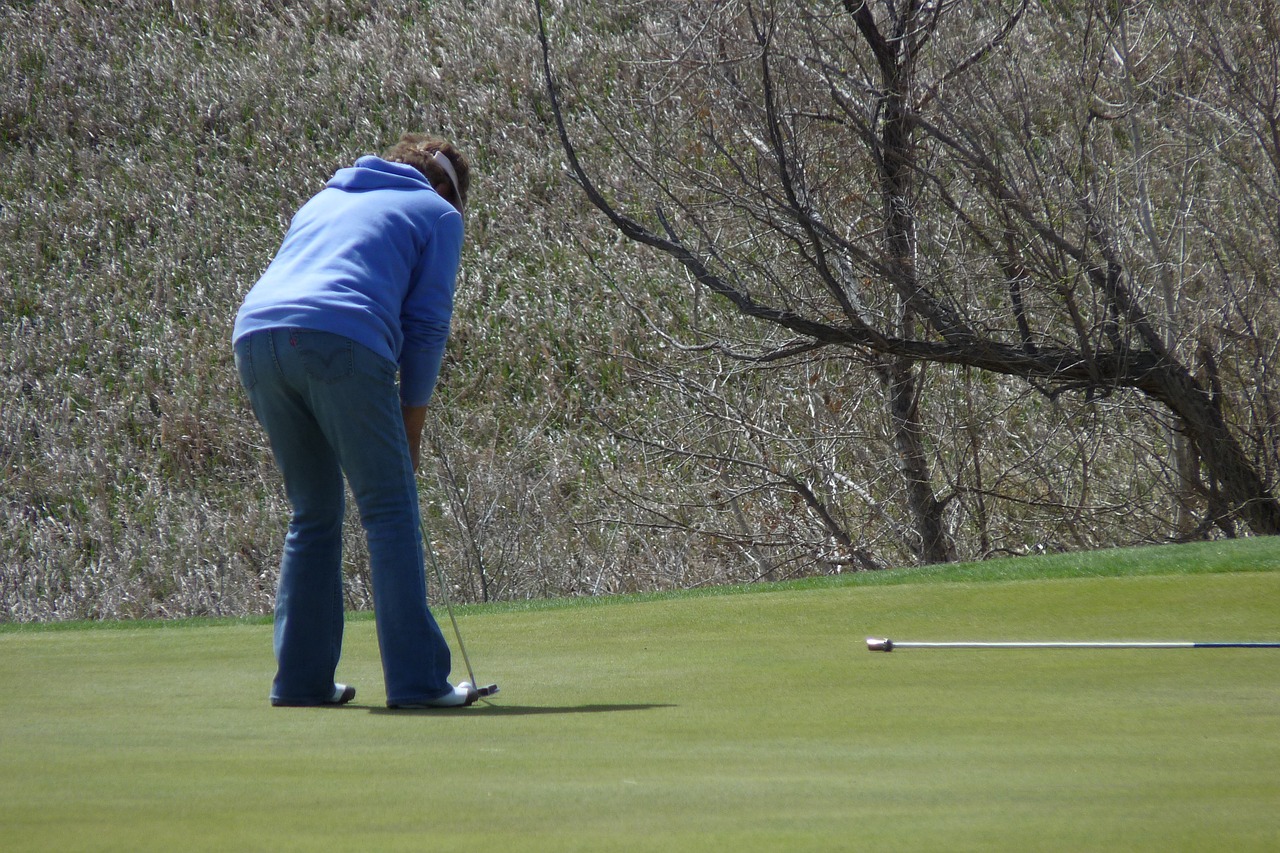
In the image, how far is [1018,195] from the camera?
28.5 ft

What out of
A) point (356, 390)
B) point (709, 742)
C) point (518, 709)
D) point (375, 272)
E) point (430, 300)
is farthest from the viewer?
point (430, 300)

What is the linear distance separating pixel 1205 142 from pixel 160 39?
16194 millimetres

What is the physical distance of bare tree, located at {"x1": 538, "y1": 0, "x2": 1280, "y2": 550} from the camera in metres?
8.74

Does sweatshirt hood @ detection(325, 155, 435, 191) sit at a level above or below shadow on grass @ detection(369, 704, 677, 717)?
above

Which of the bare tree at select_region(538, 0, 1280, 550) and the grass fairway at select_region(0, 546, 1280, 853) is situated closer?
the grass fairway at select_region(0, 546, 1280, 853)

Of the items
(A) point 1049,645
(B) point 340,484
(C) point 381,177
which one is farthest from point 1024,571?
(C) point 381,177

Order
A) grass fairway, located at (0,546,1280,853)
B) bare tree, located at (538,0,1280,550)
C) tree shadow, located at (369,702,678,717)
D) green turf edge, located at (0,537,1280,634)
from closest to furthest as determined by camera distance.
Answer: grass fairway, located at (0,546,1280,853) → tree shadow, located at (369,702,678,717) → green turf edge, located at (0,537,1280,634) → bare tree, located at (538,0,1280,550)

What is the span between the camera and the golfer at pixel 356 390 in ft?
11.2

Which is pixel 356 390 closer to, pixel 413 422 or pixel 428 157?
pixel 413 422

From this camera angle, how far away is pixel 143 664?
4.28 m

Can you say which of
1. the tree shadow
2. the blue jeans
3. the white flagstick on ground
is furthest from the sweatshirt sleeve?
the white flagstick on ground

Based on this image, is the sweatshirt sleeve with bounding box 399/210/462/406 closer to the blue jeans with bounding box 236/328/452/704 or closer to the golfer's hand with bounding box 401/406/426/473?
the golfer's hand with bounding box 401/406/426/473

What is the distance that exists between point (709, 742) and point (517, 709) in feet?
2.42

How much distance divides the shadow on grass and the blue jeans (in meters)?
0.07
